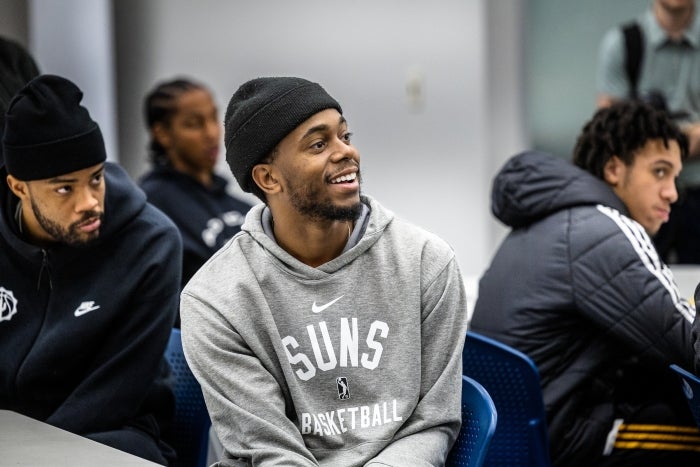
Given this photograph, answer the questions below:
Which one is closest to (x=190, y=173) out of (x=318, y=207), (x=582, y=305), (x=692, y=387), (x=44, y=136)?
(x=44, y=136)

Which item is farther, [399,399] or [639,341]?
[639,341]

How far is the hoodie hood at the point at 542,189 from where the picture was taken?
2.57 meters

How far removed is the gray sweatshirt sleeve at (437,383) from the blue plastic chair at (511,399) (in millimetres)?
367

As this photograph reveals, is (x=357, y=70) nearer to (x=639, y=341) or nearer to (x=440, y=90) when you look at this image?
(x=440, y=90)

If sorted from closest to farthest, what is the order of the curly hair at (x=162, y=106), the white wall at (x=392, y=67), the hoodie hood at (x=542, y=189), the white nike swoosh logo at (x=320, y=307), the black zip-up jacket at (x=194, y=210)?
1. the white nike swoosh logo at (x=320, y=307)
2. the hoodie hood at (x=542, y=189)
3. the black zip-up jacket at (x=194, y=210)
4. the curly hair at (x=162, y=106)
5. the white wall at (x=392, y=67)

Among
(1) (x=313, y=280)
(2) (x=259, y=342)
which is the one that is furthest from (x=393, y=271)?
(2) (x=259, y=342)

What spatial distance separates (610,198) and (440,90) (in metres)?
2.94

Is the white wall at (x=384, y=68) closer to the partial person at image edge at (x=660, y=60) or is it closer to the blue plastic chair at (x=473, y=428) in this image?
the partial person at image edge at (x=660, y=60)

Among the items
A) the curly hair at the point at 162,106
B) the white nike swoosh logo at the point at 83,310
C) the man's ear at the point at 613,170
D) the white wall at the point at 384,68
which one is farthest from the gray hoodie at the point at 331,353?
the white wall at the point at 384,68

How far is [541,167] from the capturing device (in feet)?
8.67

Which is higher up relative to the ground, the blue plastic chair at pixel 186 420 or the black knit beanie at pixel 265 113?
the black knit beanie at pixel 265 113

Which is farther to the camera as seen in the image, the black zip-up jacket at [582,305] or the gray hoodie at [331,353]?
the black zip-up jacket at [582,305]

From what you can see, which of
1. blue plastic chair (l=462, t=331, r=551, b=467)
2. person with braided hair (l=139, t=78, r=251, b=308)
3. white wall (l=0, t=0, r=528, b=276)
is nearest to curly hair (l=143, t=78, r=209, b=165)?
person with braided hair (l=139, t=78, r=251, b=308)

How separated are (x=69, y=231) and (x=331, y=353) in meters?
0.79
